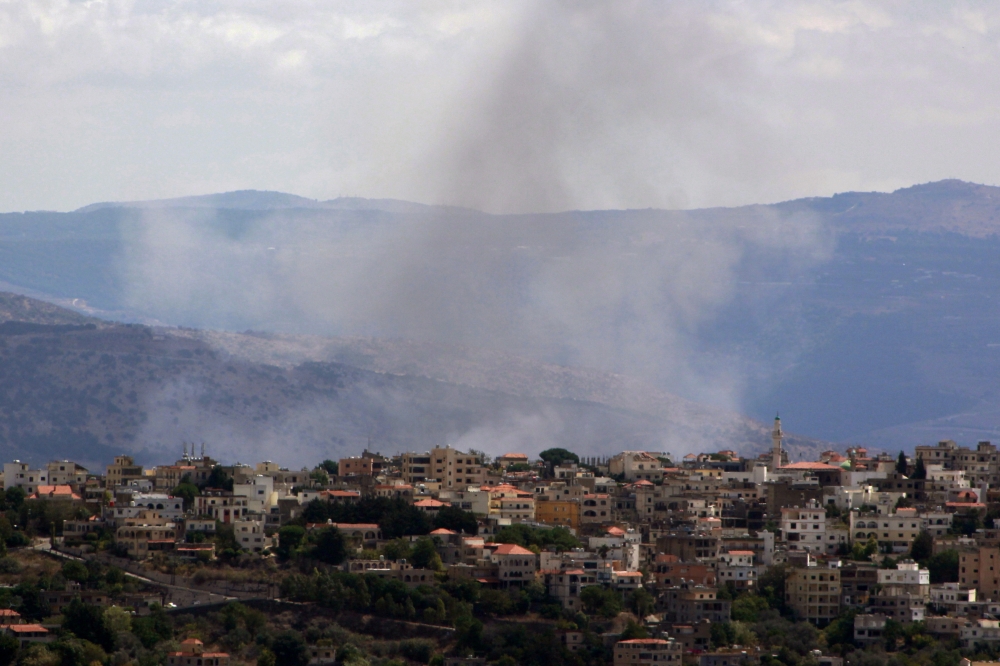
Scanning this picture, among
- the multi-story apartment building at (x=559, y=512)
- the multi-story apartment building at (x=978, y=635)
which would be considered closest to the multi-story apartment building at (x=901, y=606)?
the multi-story apartment building at (x=978, y=635)

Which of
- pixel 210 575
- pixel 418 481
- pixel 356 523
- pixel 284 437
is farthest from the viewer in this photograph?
pixel 284 437

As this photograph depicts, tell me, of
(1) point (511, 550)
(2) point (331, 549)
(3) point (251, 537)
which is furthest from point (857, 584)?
(3) point (251, 537)

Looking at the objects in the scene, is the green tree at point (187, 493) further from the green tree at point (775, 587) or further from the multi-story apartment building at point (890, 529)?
the multi-story apartment building at point (890, 529)

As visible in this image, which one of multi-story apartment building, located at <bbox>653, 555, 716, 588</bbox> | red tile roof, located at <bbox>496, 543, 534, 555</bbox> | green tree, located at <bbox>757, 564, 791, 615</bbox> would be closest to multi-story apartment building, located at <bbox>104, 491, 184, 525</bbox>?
red tile roof, located at <bbox>496, 543, 534, 555</bbox>

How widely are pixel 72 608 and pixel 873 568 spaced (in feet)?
83.1

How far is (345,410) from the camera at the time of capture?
191000 millimetres

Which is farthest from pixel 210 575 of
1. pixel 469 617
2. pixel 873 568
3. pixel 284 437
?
pixel 284 437

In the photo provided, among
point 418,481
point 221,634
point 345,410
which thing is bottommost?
point 221,634

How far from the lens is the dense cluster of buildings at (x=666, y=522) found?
78000 mm

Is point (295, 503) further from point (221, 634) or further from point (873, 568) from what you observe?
point (873, 568)

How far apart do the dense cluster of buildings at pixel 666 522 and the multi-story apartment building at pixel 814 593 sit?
4cm

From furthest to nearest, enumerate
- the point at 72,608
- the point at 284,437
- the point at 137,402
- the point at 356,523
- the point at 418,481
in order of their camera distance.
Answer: the point at 137,402, the point at 284,437, the point at 418,481, the point at 356,523, the point at 72,608

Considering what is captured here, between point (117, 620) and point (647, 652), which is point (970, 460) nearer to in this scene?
point (647, 652)

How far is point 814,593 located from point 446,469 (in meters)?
22.3
